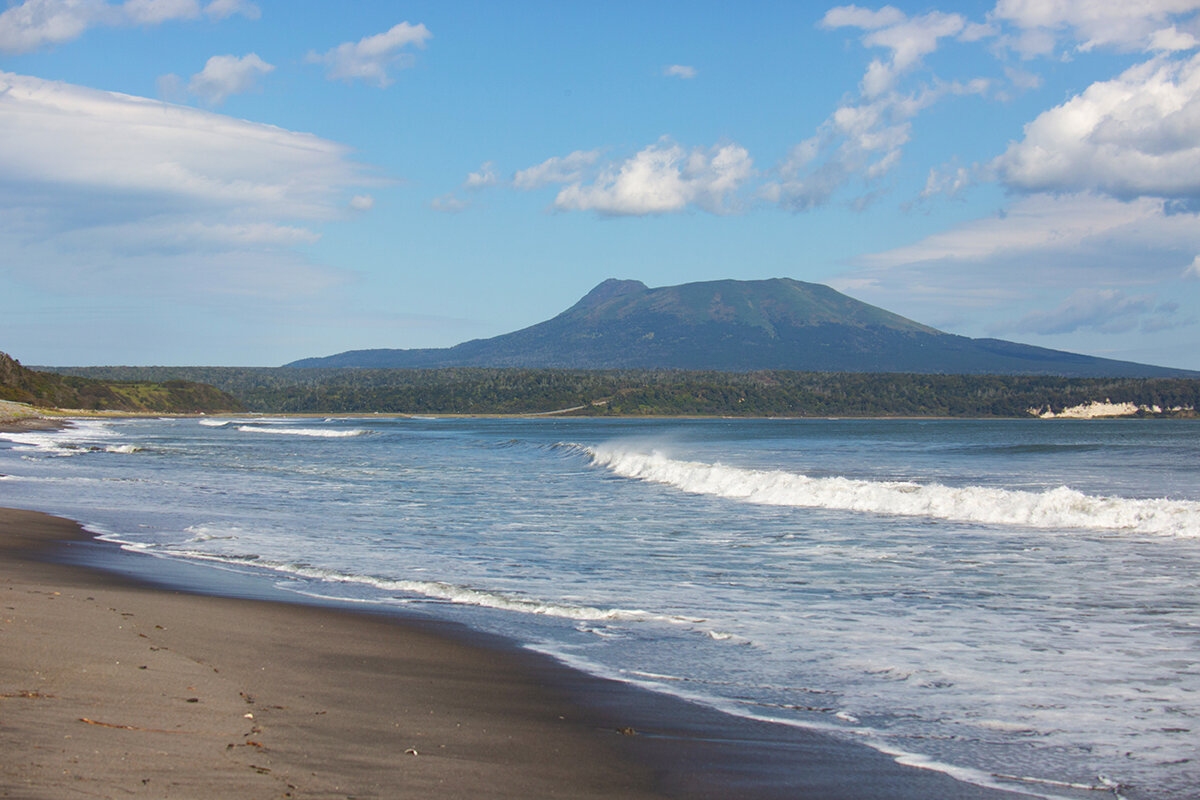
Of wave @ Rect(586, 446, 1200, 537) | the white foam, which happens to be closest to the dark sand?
wave @ Rect(586, 446, 1200, 537)

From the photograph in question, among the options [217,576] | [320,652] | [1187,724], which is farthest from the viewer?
[217,576]

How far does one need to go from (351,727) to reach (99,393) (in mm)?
174661

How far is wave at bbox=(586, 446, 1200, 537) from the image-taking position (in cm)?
2139

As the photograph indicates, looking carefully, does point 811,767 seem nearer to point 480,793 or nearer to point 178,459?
point 480,793

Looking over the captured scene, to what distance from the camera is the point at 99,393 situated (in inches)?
6309

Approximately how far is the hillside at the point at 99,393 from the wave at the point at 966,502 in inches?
4498

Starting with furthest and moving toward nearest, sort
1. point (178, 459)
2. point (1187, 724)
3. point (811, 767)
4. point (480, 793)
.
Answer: point (178, 459) < point (1187, 724) < point (811, 767) < point (480, 793)

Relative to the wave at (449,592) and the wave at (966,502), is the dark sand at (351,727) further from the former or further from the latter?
the wave at (966,502)

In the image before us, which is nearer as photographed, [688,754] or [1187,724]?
[688,754]

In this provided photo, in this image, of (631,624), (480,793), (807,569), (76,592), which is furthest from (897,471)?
(480,793)

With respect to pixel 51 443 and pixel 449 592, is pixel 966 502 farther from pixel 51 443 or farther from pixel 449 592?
→ pixel 51 443

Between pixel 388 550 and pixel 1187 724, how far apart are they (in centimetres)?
Answer: 1392

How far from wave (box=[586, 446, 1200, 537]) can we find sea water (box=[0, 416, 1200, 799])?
3.1 inches

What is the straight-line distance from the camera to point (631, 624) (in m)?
11.7
